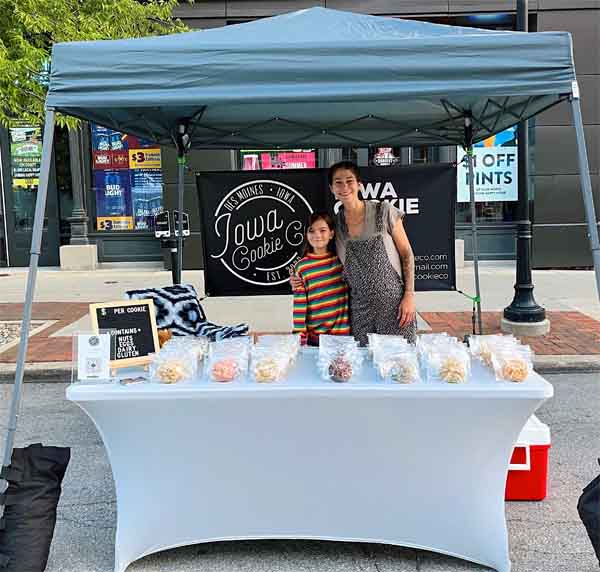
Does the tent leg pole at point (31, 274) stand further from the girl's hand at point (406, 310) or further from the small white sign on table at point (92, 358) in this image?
the girl's hand at point (406, 310)

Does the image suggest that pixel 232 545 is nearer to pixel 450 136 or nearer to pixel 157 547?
pixel 157 547

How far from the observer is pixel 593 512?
267 cm

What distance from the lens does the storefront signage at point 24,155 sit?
42.3 feet

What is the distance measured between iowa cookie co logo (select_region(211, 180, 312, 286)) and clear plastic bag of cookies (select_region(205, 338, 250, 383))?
2507mm

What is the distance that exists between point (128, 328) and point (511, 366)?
1830 mm

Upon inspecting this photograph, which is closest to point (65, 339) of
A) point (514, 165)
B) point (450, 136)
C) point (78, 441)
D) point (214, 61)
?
point (78, 441)

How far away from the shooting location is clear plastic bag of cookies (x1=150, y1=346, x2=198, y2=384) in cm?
273

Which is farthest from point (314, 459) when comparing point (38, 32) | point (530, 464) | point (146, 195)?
point (146, 195)

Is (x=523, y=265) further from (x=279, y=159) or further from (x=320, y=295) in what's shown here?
(x=279, y=159)

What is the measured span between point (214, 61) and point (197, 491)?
1.86 metres

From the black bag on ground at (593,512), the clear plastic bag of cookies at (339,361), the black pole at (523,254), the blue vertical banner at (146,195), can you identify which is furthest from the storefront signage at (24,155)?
the black bag on ground at (593,512)

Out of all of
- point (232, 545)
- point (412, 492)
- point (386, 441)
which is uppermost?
point (386, 441)

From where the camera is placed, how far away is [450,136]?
19.0 ft

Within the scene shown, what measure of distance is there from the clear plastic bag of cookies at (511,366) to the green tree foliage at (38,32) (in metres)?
4.49
